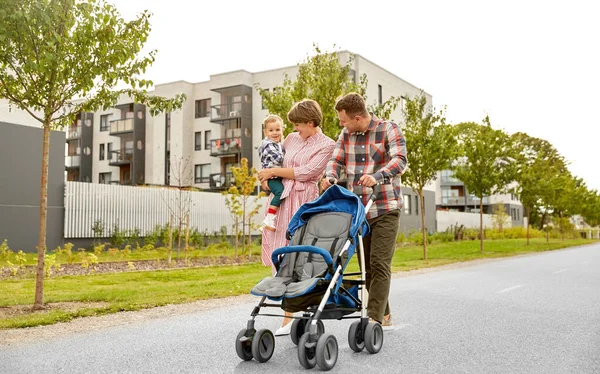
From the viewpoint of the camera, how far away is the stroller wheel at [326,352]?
4332 millimetres

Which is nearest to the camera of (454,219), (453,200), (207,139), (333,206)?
(333,206)

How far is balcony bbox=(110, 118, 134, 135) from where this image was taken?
167 ft

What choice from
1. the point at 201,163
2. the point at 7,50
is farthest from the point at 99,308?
the point at 201,163

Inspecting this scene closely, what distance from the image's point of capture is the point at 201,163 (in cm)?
4972

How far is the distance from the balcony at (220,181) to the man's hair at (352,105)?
4204cm

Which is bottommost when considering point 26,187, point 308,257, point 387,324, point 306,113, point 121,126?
point 387,324

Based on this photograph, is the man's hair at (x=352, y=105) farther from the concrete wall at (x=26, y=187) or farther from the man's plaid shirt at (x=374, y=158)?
the concrete wall at (x=26, y=187)

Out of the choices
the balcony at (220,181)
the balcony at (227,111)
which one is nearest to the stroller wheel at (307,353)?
the balcony at (227,111)

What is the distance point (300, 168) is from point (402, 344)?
1869 mm

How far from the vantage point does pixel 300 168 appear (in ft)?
18.9

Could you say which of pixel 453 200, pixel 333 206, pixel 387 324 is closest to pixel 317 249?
pixel 333 206

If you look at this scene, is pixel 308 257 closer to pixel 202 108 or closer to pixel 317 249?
pixel 317 249

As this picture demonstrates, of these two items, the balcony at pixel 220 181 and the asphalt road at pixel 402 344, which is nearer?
the asphalt road at pixel 402 344

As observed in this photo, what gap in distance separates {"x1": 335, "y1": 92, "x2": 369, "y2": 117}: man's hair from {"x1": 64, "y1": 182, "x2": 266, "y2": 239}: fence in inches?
726
